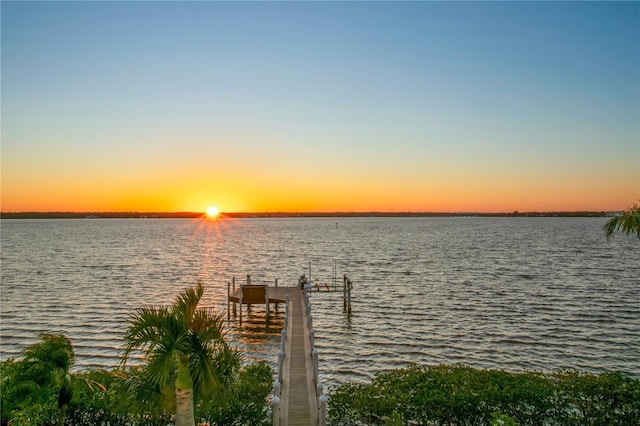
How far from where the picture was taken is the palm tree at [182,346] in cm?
929

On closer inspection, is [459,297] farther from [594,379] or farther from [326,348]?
[594,379]

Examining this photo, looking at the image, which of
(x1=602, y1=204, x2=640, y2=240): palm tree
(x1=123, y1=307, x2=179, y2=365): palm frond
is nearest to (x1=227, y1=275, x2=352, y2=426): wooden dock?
(x1=123, y1=307, x2=179, y2=365): palm frond

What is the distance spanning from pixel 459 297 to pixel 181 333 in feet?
123

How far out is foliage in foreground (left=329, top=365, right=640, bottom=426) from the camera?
13797 mm

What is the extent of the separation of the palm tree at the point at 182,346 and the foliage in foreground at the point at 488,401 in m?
5.91

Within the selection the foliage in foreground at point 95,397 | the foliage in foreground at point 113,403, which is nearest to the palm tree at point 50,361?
the foliage in foreground at point 95,397

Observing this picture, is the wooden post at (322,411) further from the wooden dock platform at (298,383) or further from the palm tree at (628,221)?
the palm tree at (628,221)

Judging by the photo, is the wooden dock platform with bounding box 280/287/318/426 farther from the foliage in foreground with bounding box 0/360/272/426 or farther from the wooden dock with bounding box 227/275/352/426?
the foliage in foreground with bounding box 0/360/272/426

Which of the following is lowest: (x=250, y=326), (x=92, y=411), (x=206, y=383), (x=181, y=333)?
(x=250, y=326)

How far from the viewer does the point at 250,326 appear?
116 feet

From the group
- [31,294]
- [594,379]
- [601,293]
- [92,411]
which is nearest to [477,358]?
[594,379]

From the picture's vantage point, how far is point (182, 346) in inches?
369

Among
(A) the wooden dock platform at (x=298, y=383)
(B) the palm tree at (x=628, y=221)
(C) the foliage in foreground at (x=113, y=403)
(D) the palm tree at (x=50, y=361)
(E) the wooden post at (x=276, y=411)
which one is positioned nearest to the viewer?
(C) the foliage in foreground at (x=113, y=403)

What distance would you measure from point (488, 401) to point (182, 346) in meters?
9.33
